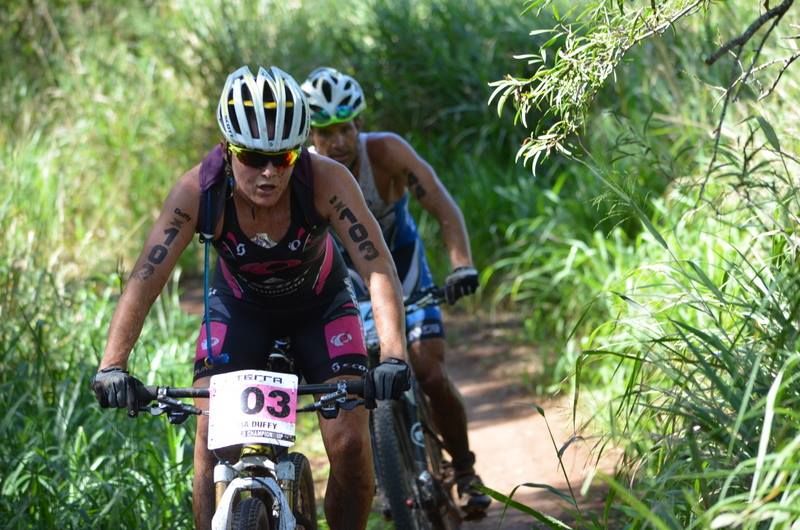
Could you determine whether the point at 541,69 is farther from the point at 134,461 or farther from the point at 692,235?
the point at 692,235

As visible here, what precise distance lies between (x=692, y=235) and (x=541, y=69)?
3416 mm

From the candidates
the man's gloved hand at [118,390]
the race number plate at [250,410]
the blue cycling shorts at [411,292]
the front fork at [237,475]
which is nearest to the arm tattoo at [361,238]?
the race number plate at [250,410]

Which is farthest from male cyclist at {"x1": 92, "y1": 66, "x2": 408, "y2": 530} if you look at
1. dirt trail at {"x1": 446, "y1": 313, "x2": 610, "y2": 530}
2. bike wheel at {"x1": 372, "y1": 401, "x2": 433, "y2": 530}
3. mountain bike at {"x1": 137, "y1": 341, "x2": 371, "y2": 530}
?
dirt trail at {"x1": 446, "y1": 313, "x2": 610, "y2": 530}

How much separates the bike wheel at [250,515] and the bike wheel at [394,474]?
1.43 metres

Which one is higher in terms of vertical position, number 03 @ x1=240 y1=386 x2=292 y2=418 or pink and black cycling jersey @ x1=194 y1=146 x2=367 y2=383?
pink and black cycling jersey @ x1=194 y1=146 x2=367 y2=383

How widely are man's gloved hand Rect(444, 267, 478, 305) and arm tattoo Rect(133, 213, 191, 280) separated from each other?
150 centimetres

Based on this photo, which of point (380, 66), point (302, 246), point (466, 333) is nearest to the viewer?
point (302, 246)

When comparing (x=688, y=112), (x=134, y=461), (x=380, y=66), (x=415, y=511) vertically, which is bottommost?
(x=415, y=511)

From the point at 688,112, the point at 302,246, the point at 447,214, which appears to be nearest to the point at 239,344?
the point at 302,246

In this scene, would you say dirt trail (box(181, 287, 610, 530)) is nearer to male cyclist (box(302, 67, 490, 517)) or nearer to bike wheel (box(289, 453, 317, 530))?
male cyclist (box(302, 67, 490, 517))

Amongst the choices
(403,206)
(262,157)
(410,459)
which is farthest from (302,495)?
(403,206)

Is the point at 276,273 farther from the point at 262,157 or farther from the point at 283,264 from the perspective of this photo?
the point at 262,157

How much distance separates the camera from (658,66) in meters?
8.59

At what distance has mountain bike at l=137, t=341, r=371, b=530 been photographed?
3768mm
